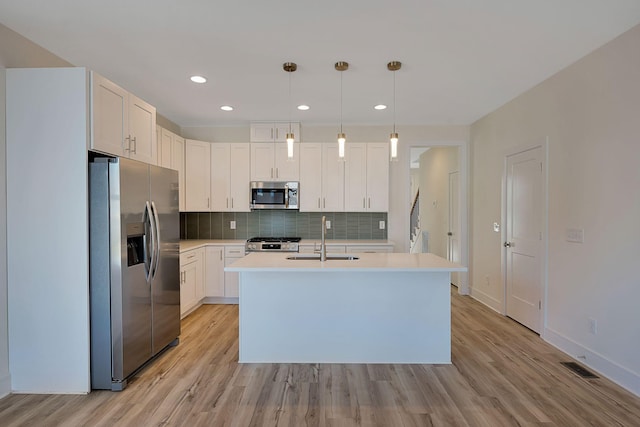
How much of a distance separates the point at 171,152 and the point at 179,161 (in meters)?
0.25

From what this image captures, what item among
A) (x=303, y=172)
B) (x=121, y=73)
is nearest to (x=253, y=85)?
(x=121, y=73)

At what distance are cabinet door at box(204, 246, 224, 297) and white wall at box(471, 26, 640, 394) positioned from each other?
12.7ft

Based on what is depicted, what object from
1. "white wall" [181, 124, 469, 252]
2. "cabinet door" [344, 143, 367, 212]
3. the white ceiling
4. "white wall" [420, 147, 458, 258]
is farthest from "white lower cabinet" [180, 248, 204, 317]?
"white wall" [420, 147, 458, 258]

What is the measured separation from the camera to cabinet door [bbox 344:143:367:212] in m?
4.85

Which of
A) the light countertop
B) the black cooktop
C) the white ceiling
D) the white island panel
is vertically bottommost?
the white island panel

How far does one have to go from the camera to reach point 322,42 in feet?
8.59

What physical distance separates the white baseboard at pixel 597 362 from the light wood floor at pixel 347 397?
3.3 inches

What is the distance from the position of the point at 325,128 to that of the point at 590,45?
3205 mm

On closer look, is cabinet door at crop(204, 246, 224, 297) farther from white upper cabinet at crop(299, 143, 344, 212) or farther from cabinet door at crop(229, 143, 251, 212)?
white upper cabinet at crop(299, 143, 344, 212)

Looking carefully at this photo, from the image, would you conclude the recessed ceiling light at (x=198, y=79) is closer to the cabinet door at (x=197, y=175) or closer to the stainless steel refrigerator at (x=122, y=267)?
the stainless steel refrigerator at (x=122, y=267)

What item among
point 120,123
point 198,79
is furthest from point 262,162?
point 120,123

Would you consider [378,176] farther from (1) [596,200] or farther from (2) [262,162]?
(1) [596,200]

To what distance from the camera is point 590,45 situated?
2.68 m

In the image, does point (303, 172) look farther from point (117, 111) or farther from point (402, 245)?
point (117, 111)
